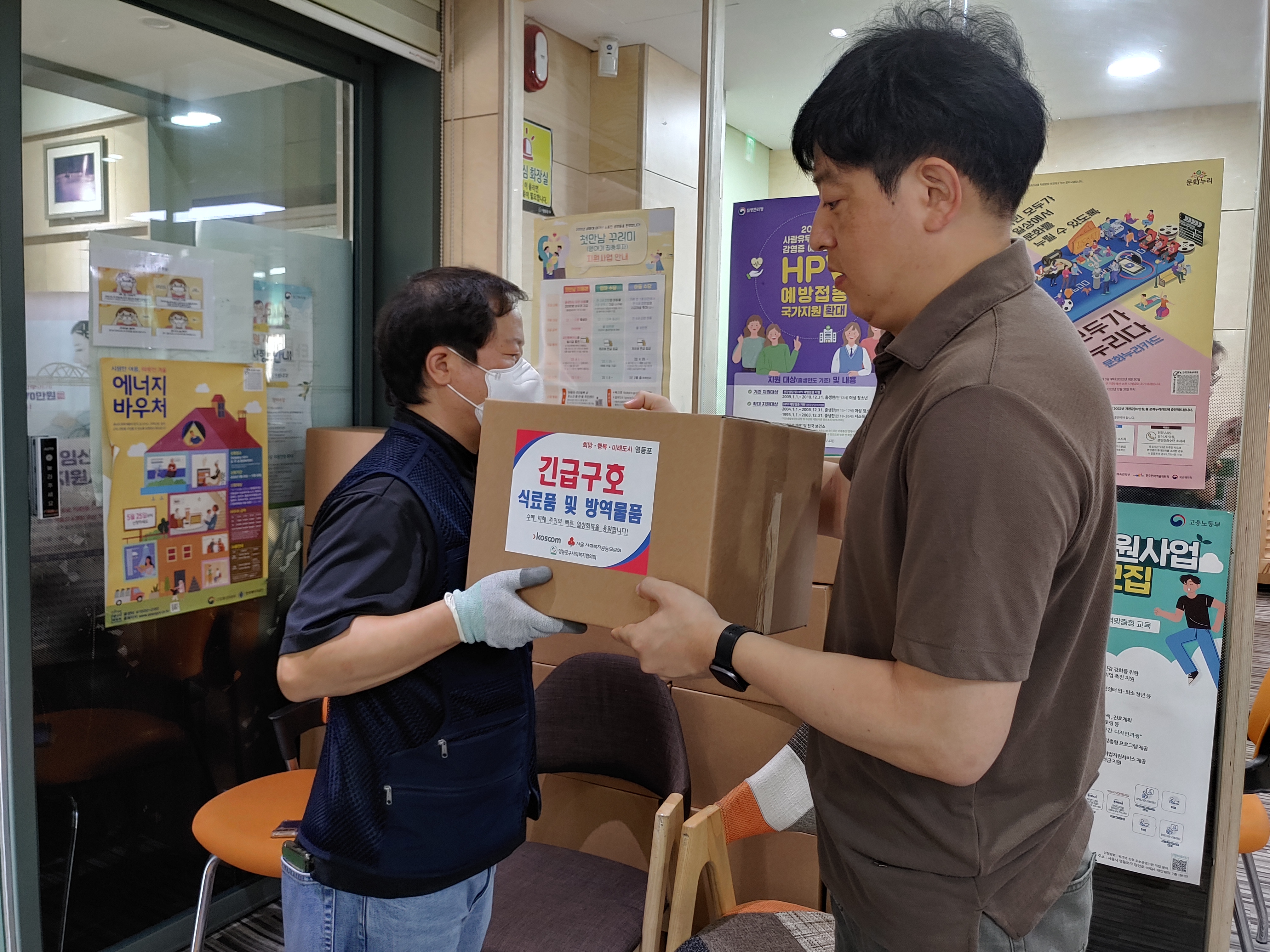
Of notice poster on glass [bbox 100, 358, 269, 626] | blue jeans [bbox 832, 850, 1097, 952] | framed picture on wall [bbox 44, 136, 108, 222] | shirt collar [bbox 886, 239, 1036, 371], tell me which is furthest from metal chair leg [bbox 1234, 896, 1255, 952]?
framed picture on wall [bbox 44, 136, 108, 222]

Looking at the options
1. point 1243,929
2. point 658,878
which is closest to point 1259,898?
point 1243,929

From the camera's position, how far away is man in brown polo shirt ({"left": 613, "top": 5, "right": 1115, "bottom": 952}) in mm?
797

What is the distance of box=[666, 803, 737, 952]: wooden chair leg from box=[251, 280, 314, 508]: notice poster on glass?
1566 mm

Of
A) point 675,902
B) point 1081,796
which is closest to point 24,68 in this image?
point 675,902

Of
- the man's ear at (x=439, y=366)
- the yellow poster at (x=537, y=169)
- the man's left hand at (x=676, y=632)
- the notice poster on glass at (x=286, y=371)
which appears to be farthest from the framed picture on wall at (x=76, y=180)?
the man's left hand at (x=676, y=632)

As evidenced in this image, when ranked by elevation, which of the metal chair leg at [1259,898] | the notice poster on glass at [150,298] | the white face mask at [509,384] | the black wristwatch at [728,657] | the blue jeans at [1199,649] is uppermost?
the notice poster on glass at [150,298]

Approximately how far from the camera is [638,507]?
109cm

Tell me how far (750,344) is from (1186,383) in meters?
0.99

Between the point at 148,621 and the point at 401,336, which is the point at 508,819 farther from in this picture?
the point at 148,621

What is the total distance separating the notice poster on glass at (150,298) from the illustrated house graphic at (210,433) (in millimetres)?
172

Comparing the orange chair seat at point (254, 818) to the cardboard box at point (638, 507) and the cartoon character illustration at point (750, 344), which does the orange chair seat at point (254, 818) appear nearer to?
the cardboard box at point (638, 507)

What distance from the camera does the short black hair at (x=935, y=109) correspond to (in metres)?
0.88

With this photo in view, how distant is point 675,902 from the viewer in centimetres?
169

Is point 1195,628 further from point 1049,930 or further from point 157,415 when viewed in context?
point 157,415
